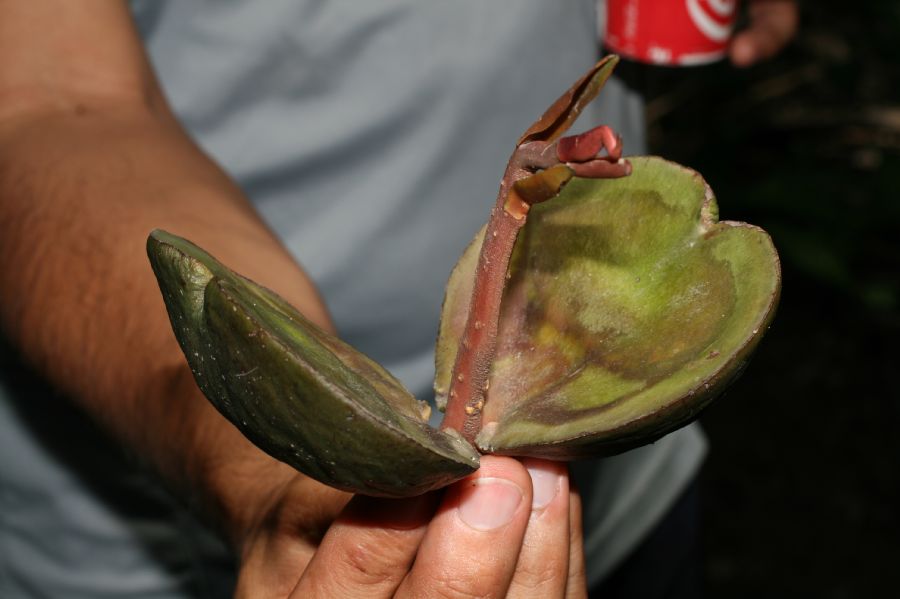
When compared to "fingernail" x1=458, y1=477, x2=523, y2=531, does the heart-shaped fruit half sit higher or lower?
higher

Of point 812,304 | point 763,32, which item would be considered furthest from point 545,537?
point 812,304

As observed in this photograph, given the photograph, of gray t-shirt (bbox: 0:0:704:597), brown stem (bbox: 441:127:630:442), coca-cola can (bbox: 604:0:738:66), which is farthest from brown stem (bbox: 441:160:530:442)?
coca-cola can (bbox: 604:0:738:66)

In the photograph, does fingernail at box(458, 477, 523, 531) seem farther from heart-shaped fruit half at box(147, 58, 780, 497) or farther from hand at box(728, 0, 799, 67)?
hand at box(728, 0, 799, 67)

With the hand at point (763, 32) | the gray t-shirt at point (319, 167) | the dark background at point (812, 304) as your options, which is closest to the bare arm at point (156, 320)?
the gray t-shirt at point (319, 167)

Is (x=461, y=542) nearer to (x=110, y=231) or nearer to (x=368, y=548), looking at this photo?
(x=368, y=548)

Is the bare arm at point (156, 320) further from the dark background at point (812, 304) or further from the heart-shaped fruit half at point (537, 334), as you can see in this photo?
the dark background at point (812, 304)
